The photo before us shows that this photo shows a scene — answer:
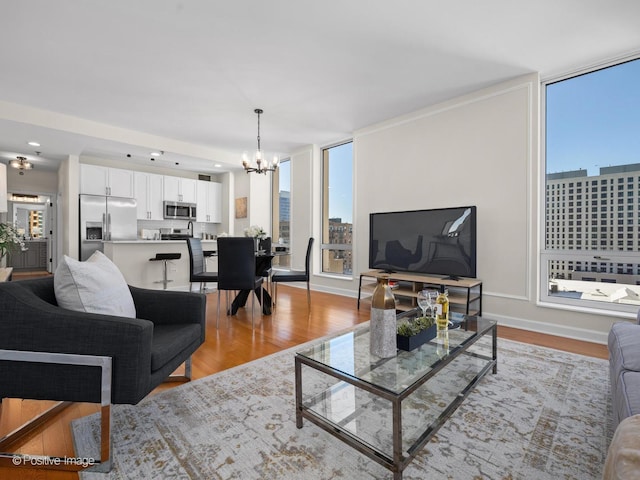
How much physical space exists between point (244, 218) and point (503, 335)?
18.7 ft

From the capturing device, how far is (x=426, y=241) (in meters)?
4.02

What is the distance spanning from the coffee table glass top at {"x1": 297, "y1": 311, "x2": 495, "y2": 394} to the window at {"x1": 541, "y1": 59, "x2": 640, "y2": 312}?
210 centimetres

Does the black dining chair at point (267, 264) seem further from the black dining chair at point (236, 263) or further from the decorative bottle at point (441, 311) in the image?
the decorative bottle at point (441, 311)

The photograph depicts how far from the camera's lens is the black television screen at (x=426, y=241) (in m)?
3.70

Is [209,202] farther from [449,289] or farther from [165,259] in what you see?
[449,289]

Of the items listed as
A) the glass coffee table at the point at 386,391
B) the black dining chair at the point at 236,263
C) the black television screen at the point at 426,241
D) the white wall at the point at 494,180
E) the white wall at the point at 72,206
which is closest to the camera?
the glass coffee table at the point at 386,391

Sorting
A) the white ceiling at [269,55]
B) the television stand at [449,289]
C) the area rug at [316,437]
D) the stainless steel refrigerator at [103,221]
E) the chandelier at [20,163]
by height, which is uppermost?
the white ceiling at [269,55]

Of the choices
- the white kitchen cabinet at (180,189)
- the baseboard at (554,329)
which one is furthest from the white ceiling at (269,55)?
the baseboard at (554,329)

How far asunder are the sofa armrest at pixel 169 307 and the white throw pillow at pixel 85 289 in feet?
1.13

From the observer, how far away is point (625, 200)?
3.09 m

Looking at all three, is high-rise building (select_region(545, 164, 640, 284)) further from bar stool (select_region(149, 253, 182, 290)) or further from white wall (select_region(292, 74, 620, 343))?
bar stool (select_region(149, 253, 182, 290))

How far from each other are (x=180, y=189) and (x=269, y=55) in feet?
16.4

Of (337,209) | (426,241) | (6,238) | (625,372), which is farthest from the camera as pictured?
(337,209)

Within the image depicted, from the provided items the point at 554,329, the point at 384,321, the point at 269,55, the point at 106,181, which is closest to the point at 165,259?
the point at 106,181
